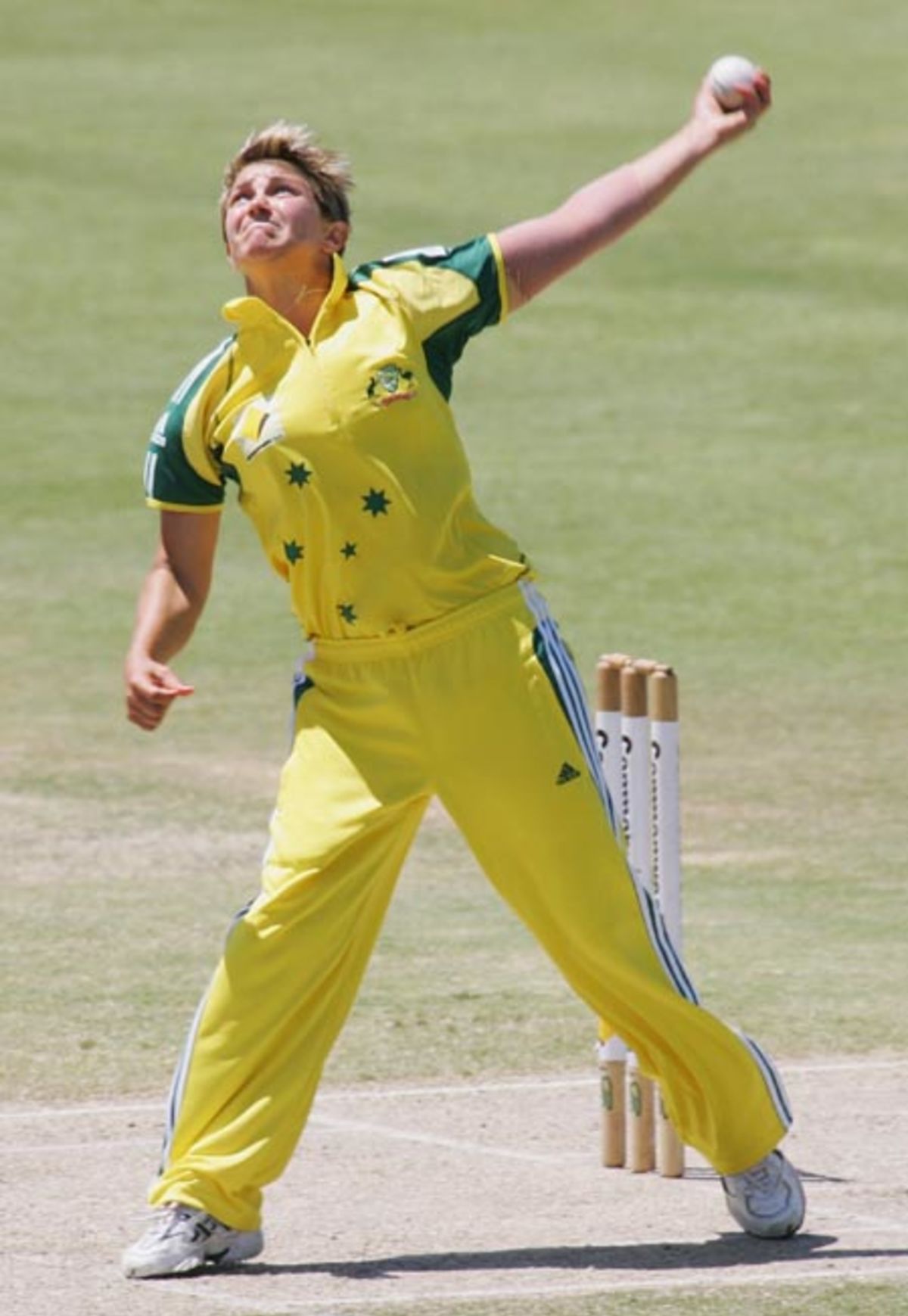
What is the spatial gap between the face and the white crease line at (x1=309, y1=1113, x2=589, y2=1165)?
2.20 meters

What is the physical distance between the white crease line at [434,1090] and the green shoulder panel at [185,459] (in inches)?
79.3

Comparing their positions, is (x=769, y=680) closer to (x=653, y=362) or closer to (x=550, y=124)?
(x=653, y=362)

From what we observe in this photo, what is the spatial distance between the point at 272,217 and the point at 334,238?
153mm

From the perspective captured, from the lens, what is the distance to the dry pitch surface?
21.9 feet

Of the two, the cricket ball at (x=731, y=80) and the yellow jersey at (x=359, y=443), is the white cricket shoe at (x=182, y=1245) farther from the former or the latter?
the cricket ball at (x=731, y=80)

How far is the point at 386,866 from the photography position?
6973mm

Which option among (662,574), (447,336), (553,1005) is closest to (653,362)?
(662,574)

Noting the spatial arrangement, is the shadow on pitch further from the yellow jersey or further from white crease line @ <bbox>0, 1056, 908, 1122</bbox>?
white crease line @ <bbox>0, 1056, 908, 1122</bbox>

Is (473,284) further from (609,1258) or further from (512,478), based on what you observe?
(512,478)

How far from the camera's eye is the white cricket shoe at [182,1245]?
22.2 ft

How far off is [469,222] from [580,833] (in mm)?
18672

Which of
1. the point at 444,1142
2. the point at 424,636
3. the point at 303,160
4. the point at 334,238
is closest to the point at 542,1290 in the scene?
the point at 424,636

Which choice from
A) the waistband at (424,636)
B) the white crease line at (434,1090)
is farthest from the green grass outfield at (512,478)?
the waistband at (424,636)

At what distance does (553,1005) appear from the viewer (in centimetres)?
964
